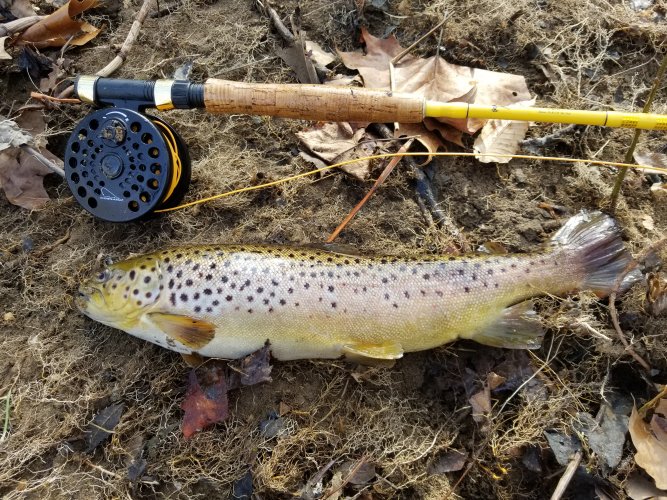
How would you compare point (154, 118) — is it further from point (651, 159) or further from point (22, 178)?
point (651, 159)

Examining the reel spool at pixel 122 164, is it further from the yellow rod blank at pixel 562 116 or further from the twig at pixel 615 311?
the twig at pixel 615 311

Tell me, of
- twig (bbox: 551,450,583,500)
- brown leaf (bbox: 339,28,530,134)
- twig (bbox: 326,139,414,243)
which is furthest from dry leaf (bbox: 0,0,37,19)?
twig (bbox: 551,450,583,500)

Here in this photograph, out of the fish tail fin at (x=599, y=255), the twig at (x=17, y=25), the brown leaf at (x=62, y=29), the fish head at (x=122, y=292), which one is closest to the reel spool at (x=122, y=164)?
the fish head at (x=122, y=292)

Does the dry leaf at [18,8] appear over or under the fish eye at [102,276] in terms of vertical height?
over

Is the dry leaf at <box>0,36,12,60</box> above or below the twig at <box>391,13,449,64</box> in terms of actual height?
below

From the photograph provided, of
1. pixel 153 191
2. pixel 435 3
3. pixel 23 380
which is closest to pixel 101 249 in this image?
pixel 153 191

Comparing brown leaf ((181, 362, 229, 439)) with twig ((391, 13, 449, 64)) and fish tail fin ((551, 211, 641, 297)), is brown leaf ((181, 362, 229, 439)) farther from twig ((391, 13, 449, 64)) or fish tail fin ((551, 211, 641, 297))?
twig ((391, 13, 449, 64))

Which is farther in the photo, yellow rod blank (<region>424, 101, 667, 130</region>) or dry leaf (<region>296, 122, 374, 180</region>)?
dry leaf (<region>296, 122, 374, 180</region>)

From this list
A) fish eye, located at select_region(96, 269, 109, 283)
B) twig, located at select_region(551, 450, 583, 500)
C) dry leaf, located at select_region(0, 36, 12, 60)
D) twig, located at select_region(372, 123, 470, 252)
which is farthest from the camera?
dry leaf, located at select_region(0, 36, 12, 60)
